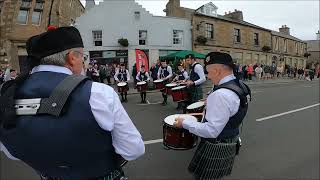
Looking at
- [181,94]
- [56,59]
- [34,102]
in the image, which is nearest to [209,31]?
[181,94]

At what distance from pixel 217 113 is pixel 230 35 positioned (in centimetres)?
3876

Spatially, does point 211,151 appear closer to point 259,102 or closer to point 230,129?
point 230,129

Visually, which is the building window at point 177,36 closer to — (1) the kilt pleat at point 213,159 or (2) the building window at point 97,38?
(2) the building window at point 97,38

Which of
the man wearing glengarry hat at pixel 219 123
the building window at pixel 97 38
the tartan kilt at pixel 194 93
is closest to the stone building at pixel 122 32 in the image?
the building window at pixel 97 38

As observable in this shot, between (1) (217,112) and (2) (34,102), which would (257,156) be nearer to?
(1) (217,112)

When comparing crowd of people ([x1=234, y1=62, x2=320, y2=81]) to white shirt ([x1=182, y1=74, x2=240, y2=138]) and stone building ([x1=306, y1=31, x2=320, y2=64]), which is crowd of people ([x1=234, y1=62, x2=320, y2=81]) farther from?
stone building ([x1=306, y1=31, x2=320, y2=64])

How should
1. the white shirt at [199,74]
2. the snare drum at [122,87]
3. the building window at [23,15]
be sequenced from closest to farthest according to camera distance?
the white shirt at [199,74] → the building window at [23,15] → the snare drum at [122,87]

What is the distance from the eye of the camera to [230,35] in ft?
134

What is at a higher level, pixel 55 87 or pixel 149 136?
pixel 55 87

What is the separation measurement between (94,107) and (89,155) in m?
0.28

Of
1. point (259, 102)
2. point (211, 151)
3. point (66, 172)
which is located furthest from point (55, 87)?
point (259, 102)

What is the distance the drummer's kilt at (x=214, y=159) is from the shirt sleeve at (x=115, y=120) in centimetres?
146

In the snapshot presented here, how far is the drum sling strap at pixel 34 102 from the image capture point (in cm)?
189

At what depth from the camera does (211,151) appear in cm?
348
